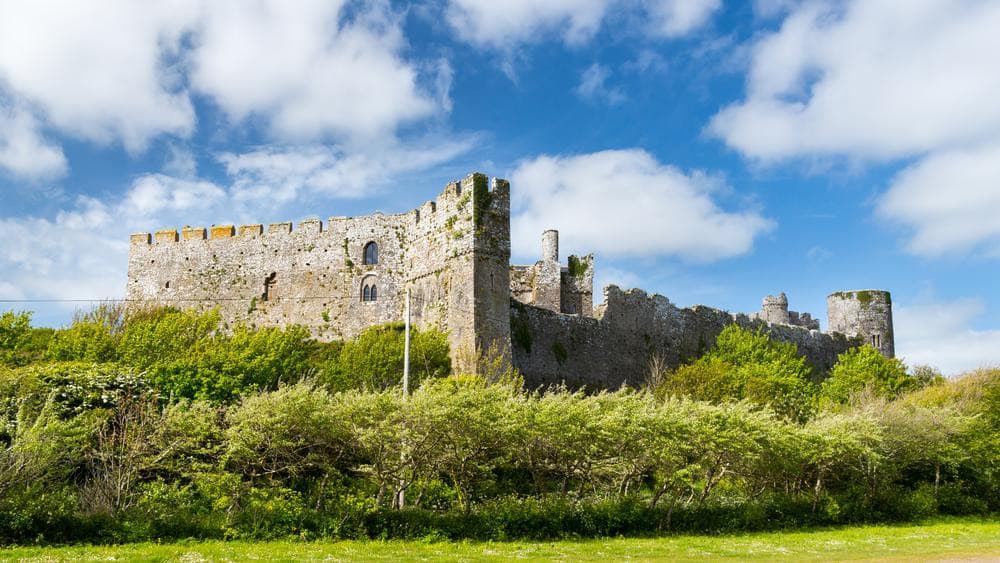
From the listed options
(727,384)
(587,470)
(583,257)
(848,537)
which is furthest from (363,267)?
(848,537)

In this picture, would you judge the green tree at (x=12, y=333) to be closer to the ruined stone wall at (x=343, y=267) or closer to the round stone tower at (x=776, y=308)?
the ruined stone wall at (x=343, y=267)

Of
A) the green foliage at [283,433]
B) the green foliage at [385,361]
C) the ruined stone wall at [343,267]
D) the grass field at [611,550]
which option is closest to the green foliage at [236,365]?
the green foliage at [385,361]

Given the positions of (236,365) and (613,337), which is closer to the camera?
(236,365)

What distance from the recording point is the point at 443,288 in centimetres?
3847

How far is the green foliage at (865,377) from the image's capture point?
4803 cm

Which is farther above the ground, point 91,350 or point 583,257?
point 583,257

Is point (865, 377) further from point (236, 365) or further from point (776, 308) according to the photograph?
point (236, 365)

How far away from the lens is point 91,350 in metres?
36.3

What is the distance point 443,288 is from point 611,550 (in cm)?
1810

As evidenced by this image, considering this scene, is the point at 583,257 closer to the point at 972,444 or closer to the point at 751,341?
the point at 751,341

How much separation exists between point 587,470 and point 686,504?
3934 millimetres

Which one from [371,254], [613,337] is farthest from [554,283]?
[371,254]

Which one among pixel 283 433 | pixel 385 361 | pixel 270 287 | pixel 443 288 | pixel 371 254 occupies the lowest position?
pixel 283 433

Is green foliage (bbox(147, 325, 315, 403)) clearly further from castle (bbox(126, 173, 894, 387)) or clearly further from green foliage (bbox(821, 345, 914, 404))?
green foliage (bbox(821, 345, 914, 404))
